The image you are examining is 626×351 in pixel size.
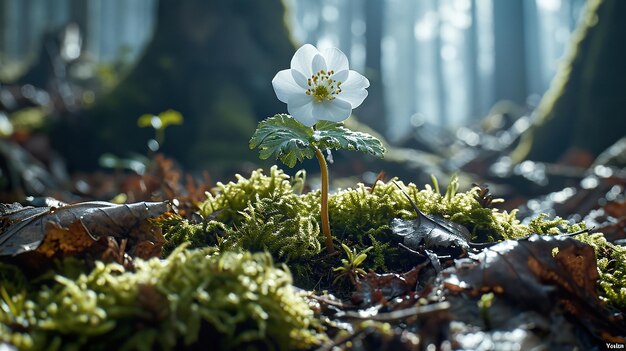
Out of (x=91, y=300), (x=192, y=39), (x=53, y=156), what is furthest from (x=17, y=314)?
(x=192, y=39)

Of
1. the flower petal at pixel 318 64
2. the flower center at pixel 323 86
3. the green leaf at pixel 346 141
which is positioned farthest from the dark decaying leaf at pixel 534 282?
the flower petal at pixel 318 64

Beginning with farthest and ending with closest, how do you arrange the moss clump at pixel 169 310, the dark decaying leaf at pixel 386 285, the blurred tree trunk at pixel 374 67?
the blurred tree trunk at pixel 374 67
the dark decaying leaf at pixel 386 285
the moss clump at pixel 169 310

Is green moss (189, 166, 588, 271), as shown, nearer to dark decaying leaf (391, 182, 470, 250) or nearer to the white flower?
dark decaying leaf (391, 182, 470, 250)

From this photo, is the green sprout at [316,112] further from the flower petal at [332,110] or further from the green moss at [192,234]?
the green moss at [192,234]

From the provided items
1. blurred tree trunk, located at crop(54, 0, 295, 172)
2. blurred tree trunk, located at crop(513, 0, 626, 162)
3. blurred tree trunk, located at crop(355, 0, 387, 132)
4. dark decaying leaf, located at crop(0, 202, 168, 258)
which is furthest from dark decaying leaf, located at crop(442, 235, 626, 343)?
blurred tree trunk, located at crop(355, 0, 387, 132)

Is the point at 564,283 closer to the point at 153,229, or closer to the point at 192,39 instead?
the point at 153,229

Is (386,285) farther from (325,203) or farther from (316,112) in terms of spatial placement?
(316,112)
